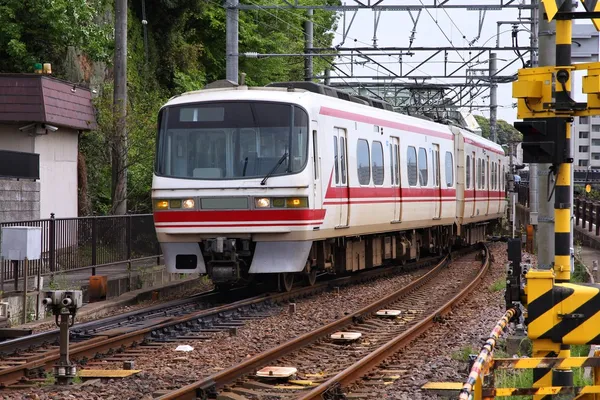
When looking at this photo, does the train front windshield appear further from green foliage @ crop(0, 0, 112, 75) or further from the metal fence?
green foliage @ crop(0, 0, 112, 75)

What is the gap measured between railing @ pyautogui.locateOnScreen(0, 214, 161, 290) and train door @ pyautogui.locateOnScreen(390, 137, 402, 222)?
4.59 meters

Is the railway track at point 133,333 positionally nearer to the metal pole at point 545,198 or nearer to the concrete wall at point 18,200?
the metal pole at point 545,198

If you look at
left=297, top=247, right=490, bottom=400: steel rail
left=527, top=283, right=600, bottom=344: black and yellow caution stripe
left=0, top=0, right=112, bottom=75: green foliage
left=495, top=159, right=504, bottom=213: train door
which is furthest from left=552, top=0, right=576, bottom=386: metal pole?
left=495, top=159, right=504, bottom=213: train door

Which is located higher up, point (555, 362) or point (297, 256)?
point (297, 256)

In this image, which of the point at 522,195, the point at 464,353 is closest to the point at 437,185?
the point at 464,353

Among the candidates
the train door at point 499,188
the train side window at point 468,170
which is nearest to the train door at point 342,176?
the train side window at point 468,170

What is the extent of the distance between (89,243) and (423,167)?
807cm

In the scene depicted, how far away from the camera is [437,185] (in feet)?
80.8

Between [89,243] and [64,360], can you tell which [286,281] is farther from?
[64,360]

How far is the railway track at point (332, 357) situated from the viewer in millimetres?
9102

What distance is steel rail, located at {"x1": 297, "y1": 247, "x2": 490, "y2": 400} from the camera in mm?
8964

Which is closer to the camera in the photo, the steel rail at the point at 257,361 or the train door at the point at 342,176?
the steel rail at the point at 257,361

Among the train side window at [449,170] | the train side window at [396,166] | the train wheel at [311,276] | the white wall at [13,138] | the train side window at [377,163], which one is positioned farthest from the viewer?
the train side window at [449,170]

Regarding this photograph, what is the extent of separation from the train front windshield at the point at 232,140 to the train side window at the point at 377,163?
391 centimetres
